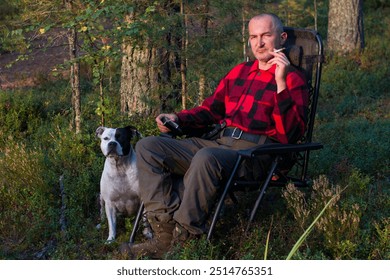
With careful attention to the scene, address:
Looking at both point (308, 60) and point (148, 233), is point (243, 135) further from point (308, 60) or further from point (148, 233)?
point (148, 233)

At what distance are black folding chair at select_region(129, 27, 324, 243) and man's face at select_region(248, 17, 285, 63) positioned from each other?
0.29 metres

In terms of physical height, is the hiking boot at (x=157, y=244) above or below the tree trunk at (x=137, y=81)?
below

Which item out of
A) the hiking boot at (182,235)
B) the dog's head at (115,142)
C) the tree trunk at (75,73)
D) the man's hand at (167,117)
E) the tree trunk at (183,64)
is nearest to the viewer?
the hiking boot at (182,235)

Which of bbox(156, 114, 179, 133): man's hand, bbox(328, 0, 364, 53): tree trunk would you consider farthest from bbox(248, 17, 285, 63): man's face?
bbox(328, 0, 364, 53): tree trunk

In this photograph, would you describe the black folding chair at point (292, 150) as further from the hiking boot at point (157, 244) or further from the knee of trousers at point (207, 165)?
the hiking boot at point (157, 244)

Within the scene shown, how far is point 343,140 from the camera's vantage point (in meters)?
7.29

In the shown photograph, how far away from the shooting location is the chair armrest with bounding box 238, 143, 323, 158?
4.40m

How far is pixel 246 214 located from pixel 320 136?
8.28 ft

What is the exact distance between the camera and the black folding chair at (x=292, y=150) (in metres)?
4.49

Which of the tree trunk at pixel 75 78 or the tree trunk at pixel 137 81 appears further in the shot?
the tree trunk at pixel 137 81

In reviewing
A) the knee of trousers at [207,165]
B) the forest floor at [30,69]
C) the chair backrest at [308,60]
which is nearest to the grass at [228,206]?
the chair backrest at [308,60]

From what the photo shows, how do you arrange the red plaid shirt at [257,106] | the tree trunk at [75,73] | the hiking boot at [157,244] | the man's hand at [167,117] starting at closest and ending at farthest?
the hiking boot at [157,244] → the red plaid shirt at [257,106] → the man's hand at [167,117] → the tree trunk at [75,73]

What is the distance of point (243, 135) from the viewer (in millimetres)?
4992

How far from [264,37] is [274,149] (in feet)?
3.24
